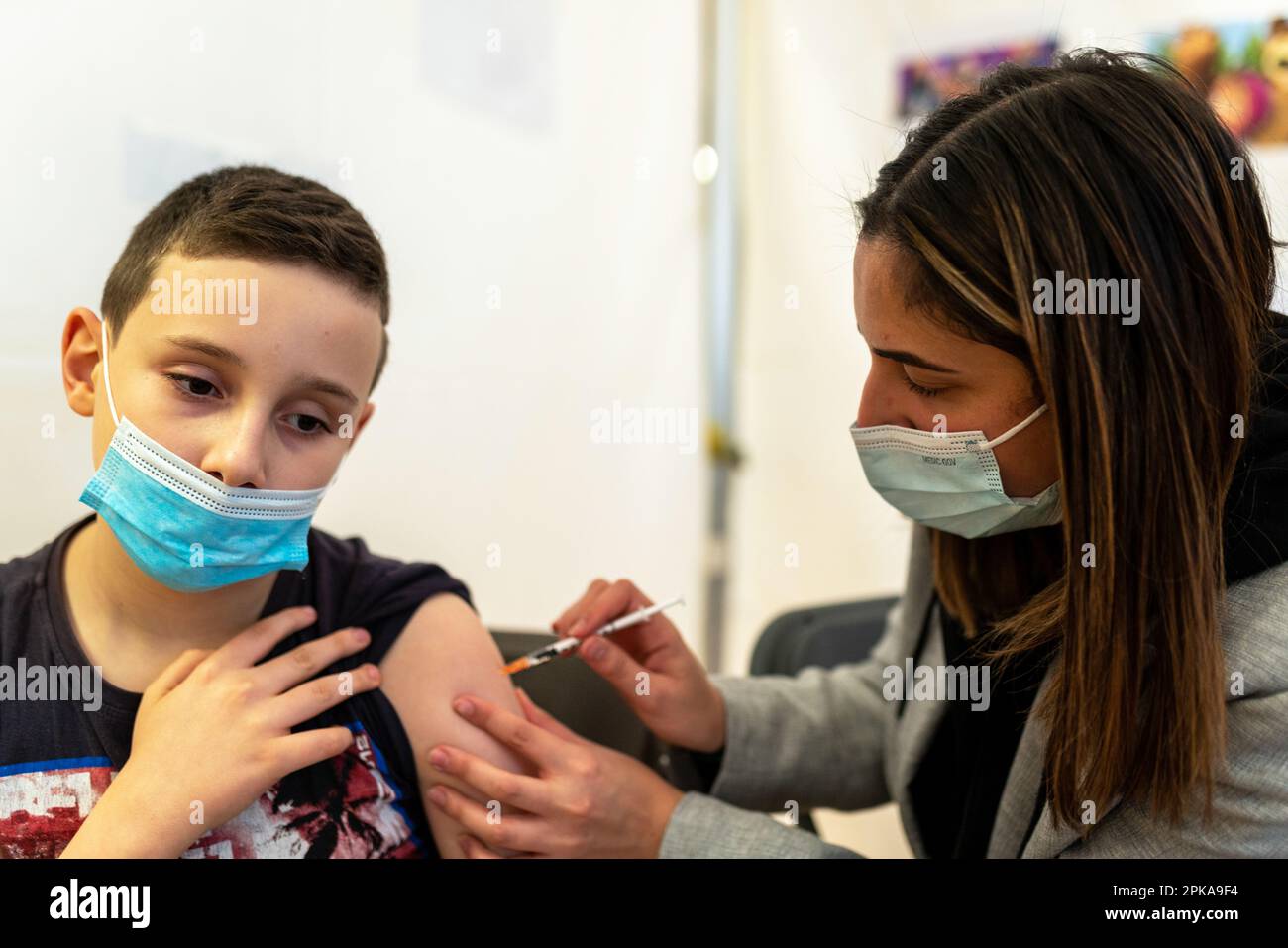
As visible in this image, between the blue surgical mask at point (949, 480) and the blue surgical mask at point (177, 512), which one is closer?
the blue surgical mask at point (177, 512)

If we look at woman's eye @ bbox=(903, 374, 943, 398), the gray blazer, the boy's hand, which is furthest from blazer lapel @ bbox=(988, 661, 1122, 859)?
the boy's hand

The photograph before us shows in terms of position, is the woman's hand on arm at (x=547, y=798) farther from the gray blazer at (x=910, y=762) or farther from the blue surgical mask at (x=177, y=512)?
the blue surgical mask at (x=177, y=512)

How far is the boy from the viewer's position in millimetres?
846

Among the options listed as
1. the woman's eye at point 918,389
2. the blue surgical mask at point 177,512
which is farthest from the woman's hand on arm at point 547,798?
the woman's eye at point 918,389

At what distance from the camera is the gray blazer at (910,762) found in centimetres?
90

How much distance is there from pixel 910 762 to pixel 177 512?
0.89 m

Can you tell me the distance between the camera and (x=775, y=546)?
2.62 metres

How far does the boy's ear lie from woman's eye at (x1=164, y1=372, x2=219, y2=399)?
4.3 inches

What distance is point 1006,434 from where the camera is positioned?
94 cm

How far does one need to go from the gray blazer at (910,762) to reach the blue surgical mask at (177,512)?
21.1 inches

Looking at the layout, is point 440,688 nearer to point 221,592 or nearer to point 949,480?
point 221,592

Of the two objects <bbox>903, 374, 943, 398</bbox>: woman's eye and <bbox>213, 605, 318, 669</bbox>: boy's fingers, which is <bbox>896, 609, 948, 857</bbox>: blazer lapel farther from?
<bbox>213, 605, 318, 669</bbox>: boy's fingers

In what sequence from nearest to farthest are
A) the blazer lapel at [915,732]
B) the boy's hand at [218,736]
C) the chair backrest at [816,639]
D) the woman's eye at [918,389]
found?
the boy's hand at [218,736] → the woman's eye at [918,389] → the blazer lapel at [915,732] → the chair backrest at [816,639]
